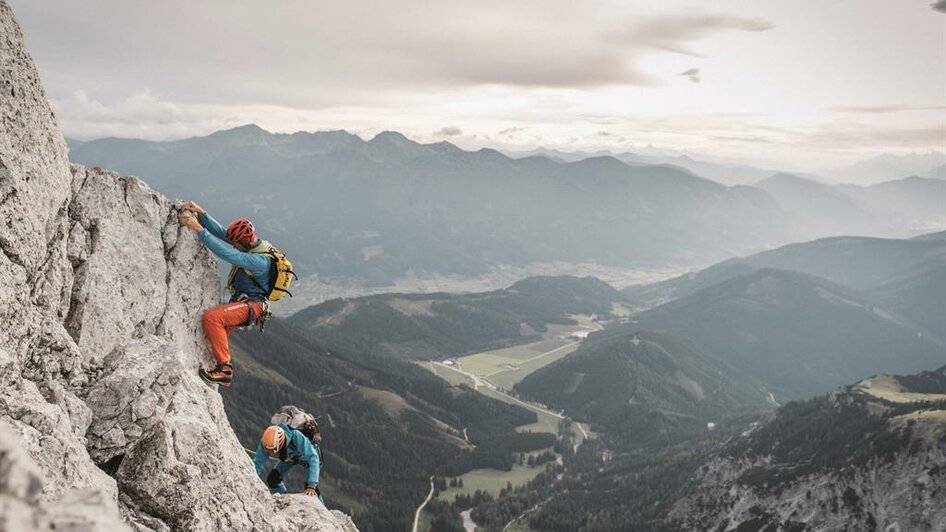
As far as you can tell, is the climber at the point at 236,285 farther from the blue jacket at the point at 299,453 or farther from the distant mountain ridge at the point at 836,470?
the distant mountain ridge at the point at 836,470

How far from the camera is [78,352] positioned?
50.3 ft

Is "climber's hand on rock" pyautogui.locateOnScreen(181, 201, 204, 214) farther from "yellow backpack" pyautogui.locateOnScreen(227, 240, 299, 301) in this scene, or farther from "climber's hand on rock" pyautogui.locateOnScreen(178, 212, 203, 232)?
"yellow backpack" pyautogui.locateOnScreen(227, 240, 299, 301)

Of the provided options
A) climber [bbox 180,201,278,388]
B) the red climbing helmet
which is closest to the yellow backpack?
climber [bbox 180,201,278,388]

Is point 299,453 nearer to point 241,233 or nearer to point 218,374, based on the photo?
point 218,374

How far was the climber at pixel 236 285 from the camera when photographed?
65.2 ft

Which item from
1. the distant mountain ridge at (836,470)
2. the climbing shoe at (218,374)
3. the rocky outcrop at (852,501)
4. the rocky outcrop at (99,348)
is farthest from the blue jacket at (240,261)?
the distant mountain ridge at (836,470)

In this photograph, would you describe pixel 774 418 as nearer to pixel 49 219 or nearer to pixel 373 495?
pixel 373 495

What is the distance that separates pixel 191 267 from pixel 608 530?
552 ft

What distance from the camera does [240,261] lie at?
19.4 metres

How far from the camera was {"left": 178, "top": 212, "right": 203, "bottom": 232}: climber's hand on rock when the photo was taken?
20.0 m

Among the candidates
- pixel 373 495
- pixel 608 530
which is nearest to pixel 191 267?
pixel 608 530

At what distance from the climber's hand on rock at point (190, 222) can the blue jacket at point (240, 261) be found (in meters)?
0.28

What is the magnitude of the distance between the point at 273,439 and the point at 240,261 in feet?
23.4

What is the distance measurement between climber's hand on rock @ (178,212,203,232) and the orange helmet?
800cm
